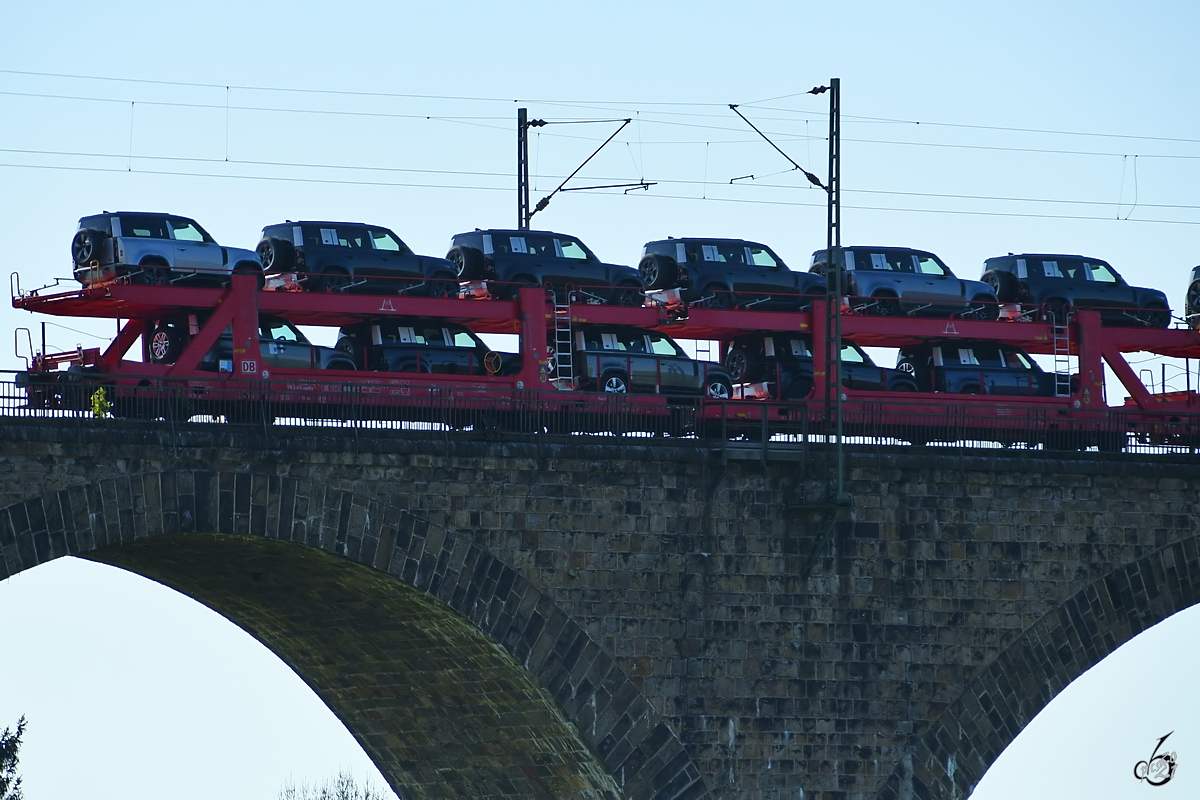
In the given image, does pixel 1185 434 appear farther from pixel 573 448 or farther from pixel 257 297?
pixel 257 297

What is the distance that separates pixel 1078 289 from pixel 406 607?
1906 centimetres

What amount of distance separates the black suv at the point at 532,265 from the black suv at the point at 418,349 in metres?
1.31

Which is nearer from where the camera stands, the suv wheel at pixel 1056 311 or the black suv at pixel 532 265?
the black suv at pixel 532 265

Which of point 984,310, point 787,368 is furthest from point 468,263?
point 984,310

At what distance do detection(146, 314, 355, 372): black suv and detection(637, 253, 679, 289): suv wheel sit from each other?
748 centimetres

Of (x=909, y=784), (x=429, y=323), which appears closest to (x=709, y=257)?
(x=429, y=323)

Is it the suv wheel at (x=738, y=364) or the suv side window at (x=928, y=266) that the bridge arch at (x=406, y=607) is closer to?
the suv wheel at (x=738, y=364)

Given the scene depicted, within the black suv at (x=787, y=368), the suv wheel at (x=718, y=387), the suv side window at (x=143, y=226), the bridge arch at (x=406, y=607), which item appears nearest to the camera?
the bridge arch at (x=406, y=607)

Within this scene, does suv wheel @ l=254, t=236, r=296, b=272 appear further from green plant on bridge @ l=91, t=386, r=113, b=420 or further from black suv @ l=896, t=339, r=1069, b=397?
black suv @ l=896, t=339, r=1069, b=397

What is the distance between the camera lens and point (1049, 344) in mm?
46969

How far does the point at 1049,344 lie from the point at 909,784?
42.2 ft

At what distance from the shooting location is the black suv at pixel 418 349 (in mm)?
41562

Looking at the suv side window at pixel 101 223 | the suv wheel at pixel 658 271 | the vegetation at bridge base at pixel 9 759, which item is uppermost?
the suv side window at pixel 101 223

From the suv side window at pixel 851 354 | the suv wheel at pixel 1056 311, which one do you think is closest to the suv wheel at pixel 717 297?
the suv side window at pixel 851 354
